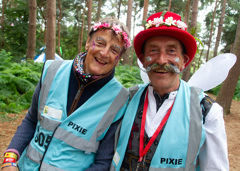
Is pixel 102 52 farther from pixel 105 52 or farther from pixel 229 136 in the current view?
pixel 229 136

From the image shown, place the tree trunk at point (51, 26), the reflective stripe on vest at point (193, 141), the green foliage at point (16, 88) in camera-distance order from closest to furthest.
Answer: the reflective stripe on vest at point (193, 141) → the green foliage at point (16, 88) → the tree trunk at point (51, 26)

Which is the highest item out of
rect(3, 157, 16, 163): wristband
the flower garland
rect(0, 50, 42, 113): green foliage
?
the flower garland

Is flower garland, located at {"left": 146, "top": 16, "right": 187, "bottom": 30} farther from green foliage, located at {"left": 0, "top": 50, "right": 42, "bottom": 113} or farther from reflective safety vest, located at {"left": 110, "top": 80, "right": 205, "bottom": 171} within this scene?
green foliage, located at {"left": 0, "top": 50, "right": 42, "bottom": 113}

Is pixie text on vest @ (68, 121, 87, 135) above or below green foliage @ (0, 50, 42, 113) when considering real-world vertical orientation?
above

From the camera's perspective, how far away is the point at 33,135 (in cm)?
202

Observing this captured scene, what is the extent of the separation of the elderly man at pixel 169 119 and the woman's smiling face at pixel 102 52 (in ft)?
0.79

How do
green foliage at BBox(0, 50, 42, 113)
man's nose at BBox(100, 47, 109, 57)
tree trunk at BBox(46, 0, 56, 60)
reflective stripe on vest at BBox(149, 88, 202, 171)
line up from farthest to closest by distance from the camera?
1. tree trunk at BBox(46, 0, 56, 60)
2. green foliage at BBox(0, 50, 42, 113)
3. man's nose at BBox(100, 47, 109, 57)
4. reflective stripe on vest at BBox(149, 88, 202, 171)

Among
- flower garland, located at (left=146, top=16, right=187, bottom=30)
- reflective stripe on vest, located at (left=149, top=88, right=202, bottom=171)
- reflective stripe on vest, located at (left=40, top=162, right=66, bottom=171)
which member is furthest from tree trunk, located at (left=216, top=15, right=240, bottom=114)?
reflective stripe on vest, located at (left=40, top=162, right=66, bottom=171)

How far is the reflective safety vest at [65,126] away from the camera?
1.70 metres

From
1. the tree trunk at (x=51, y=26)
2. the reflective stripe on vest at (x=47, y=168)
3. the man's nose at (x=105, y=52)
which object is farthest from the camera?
the tree trunk at (x=51, y=26)

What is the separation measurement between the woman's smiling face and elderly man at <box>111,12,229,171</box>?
0.79 feet

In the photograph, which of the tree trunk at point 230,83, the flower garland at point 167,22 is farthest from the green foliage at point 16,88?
the tree trunk at point 230,83

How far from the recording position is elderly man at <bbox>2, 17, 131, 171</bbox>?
1.71 metres

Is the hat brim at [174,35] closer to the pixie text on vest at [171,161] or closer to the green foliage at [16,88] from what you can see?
the pixie text on vest at [171,161]
